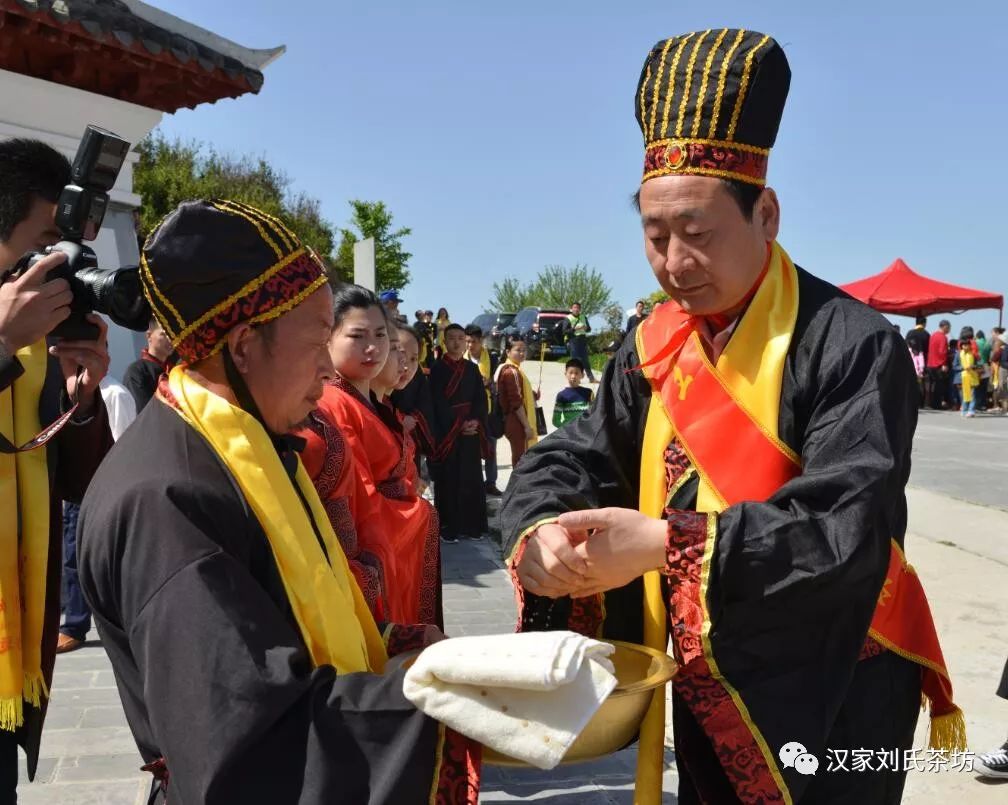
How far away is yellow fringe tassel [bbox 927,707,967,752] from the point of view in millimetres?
2246

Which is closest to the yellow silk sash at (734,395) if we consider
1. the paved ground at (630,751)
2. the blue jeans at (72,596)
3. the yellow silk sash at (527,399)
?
the paved ground at (630,751)

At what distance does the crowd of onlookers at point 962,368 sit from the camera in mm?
21938

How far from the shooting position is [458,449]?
380 inches

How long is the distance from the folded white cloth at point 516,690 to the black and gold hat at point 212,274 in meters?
0.72

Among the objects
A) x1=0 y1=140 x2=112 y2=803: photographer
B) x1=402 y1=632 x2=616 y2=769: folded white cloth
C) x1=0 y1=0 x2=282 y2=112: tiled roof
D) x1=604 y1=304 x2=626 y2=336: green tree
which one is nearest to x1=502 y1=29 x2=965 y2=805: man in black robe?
x1=402 y1=632 x2=616 y2=769: folded white cloth

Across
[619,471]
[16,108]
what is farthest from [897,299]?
[619,471]

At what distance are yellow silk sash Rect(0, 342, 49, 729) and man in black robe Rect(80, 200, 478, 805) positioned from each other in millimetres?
1029

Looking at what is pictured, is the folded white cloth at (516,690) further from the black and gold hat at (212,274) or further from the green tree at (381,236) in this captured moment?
the green tree at (381,236)

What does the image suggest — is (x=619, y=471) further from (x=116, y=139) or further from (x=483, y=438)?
(x=483, y=438)

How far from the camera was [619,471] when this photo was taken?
7.88 ft

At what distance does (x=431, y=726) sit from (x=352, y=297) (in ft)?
9.98

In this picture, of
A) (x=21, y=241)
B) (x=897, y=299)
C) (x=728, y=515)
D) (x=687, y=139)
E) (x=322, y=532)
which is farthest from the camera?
(x=897, y=299)

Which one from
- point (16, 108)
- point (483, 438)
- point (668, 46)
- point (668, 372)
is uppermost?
point (16, 108)

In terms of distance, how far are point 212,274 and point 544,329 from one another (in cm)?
2991
